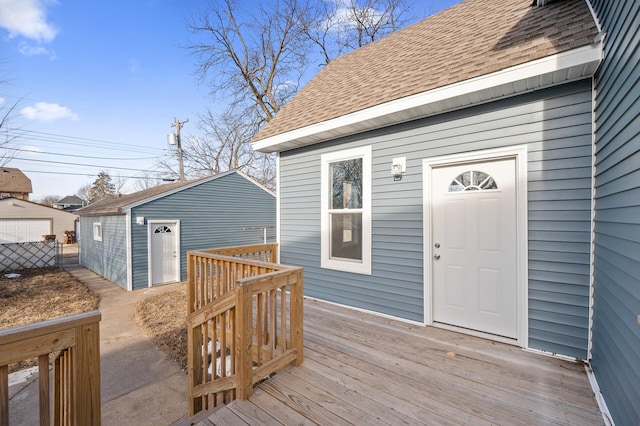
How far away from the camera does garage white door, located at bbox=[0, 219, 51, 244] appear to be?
Result: 1764cm

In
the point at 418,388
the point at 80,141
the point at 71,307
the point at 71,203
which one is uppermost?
the point at 80,141

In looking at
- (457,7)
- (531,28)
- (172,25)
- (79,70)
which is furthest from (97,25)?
(531,28)

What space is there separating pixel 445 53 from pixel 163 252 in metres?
9.57

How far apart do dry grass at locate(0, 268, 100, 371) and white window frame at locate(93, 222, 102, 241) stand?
1655mm

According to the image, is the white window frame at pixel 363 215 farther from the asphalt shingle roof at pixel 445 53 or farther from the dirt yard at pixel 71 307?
the dirt yard at pixel 71 307

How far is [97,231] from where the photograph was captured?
37.7 feet

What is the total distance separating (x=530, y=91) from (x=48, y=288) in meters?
12.0

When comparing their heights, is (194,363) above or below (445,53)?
below

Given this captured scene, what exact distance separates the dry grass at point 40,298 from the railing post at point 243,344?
4.85 metres

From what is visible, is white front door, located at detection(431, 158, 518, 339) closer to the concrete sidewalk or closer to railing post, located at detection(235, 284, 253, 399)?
railing post, located at detection(235, 284, 253, 399)

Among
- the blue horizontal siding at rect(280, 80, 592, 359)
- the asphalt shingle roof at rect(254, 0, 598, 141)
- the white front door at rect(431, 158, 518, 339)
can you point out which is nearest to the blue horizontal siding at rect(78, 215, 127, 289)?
the asphalt shingle roof at rect(254, 0, 598, 141)

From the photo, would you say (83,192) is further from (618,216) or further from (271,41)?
(618,216)

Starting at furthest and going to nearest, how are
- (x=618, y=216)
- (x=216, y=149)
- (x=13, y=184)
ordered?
(x=13, y=184)
(x=216, y=149)
(x=618, y=216)

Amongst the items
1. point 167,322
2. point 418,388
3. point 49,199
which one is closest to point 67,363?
point 418,388
